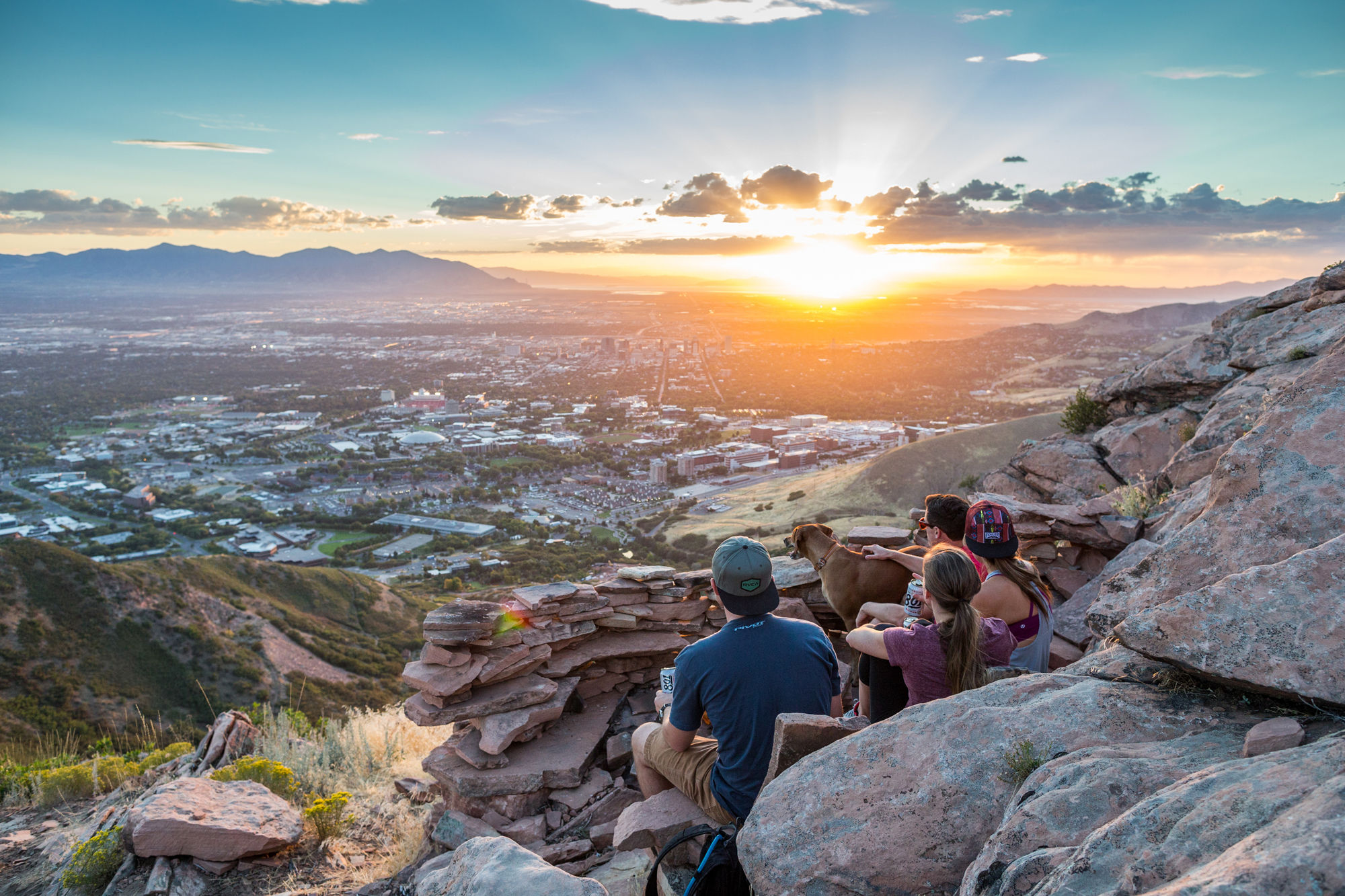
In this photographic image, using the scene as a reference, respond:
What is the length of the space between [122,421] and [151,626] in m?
65.6

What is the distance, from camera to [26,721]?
576 inches

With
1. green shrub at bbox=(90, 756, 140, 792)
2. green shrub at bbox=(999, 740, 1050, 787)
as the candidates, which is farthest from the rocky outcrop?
green shrub at bbox=(90, 756, 140, 792)

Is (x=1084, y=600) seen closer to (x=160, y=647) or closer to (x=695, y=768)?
(x=695, y=768)

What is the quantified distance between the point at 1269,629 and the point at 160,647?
918 inches

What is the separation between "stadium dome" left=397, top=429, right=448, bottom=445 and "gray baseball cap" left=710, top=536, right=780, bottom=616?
58996mm

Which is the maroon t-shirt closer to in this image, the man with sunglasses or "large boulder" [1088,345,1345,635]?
"large boulder" [1088,345,1345,635]

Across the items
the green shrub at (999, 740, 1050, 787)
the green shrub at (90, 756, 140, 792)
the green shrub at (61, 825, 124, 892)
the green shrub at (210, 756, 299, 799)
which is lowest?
the green shrub at (90, 756, 140, 792)

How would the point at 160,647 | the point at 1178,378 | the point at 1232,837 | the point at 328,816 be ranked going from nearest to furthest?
the point at 1232,837, the point at 328,816, the point at 1178,378, the point at 160,647

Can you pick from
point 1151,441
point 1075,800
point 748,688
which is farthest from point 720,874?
point 1151,441

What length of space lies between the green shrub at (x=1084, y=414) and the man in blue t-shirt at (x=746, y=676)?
10.6m

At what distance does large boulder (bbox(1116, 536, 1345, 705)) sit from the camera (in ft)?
7.40

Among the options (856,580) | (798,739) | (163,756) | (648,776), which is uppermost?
(798,739)

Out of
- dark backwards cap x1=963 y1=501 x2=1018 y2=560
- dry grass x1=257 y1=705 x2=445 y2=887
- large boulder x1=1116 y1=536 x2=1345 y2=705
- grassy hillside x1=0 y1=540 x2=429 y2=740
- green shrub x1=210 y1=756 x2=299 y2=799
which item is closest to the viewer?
large boulder x1=1116 y1=536 x2=1345 y2=705

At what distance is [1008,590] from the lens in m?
4.59
